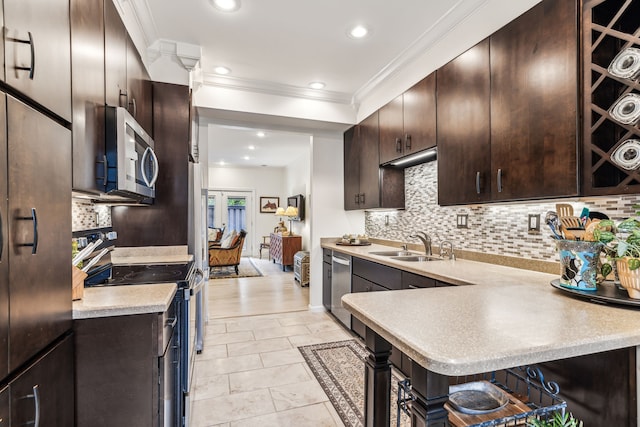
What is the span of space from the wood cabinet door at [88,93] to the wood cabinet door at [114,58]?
2.6 inches

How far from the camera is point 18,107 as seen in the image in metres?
0.86

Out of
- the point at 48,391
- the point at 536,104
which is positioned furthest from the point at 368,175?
the point at 48,391

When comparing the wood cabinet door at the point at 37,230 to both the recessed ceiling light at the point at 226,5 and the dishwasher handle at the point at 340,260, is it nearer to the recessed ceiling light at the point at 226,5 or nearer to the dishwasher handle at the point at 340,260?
the recessed ceiling light at the point at 226,5

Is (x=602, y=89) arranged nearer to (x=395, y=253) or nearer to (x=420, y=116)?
(x=420, y=116)

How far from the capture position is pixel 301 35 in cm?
257

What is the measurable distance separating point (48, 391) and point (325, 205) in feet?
11.2

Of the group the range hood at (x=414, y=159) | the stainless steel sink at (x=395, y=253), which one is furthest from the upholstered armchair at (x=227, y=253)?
the range hood at (x=414, y=159)

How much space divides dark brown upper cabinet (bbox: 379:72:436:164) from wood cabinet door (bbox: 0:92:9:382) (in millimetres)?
2429

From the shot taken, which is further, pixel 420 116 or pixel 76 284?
pixel 420 116

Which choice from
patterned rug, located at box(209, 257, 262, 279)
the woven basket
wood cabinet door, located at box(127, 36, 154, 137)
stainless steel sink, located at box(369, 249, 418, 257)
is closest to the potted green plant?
the woven basket

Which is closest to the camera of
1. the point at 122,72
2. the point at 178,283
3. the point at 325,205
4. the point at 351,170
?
the point at 122,72

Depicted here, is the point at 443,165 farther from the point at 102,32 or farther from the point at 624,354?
the point at 102,32

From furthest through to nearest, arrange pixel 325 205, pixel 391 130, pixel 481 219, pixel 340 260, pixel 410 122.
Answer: pixel 325 205 < pixel 340 260 < pixel 391 130 < pixel 410 122 < pixel 481 219

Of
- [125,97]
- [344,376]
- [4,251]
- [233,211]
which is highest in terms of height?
[125,97]
